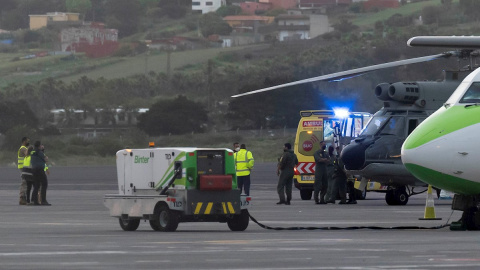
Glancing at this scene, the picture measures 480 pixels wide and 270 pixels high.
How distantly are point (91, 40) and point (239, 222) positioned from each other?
142 meters

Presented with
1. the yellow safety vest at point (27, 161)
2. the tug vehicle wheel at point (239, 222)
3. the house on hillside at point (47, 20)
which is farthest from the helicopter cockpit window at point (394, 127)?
the house on hillside at point (47, 20)

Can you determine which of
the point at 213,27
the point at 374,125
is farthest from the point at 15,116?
the point at 213,27

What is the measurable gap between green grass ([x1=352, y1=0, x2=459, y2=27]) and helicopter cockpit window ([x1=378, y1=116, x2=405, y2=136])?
10144 centimetres

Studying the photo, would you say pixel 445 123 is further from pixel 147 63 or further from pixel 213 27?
pixel 213 27

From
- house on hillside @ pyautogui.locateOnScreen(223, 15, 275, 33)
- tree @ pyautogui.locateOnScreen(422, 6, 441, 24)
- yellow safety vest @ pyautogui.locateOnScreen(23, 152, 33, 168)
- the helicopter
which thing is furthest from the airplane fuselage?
house on hillside @ pyautogui.locateOnScreen(223, 15, 275, 33)

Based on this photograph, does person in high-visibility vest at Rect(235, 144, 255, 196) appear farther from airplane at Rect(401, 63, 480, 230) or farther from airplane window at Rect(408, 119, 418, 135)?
airplane at Rect(401, 63, 480, 230)

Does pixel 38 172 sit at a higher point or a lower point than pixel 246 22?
lower

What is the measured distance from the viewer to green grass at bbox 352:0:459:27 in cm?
13606

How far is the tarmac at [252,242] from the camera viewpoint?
14.9m

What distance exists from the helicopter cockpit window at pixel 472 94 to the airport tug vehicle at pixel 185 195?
4.40 m

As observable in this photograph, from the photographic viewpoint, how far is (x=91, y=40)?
162625mm

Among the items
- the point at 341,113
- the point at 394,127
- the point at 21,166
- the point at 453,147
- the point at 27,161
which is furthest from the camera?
the point at 341,113

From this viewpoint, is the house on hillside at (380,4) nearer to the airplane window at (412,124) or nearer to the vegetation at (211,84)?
the vegetation at (211,84)

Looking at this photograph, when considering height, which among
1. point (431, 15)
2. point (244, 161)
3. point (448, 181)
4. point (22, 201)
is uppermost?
point (431, 15)
